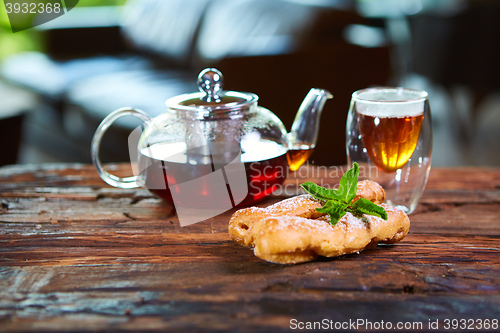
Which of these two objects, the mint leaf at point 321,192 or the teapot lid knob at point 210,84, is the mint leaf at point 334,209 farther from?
the teapot lid knob at point 210,84

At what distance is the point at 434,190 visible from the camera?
100 centimetres

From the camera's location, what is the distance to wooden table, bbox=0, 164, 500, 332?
A: 528mm

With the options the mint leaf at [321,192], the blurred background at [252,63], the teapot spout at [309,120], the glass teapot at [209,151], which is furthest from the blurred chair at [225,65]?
the mint leaf at [321,192]

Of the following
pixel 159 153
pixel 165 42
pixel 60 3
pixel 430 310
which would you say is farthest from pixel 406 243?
pixel 60 3

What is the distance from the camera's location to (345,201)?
0.70 metres

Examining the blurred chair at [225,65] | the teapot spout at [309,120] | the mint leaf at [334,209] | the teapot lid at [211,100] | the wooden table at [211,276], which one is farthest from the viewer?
the blurred chair at [225,65]

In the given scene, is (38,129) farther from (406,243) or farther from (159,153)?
(406,243)

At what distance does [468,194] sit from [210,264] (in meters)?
0.59

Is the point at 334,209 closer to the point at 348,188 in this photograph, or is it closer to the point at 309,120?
the point at 348,188

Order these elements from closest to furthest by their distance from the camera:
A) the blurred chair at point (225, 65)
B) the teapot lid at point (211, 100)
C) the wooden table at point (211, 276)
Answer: the wooden table at point (211, 276), the teapot lid at point (211, 100), the blurred chair at point (225, 65)

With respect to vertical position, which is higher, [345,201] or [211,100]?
[211,100]

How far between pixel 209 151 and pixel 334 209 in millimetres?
259

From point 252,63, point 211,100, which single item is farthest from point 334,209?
point 252,63

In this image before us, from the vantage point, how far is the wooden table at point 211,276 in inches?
20.8
